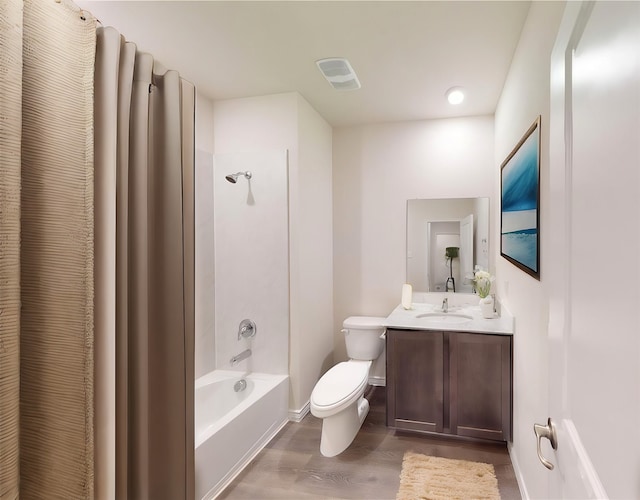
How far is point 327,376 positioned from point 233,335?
0.87 metres

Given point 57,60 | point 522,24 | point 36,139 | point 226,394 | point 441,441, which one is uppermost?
point 522,24

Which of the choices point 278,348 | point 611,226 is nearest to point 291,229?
point 278,348

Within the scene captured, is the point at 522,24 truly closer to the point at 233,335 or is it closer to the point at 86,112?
the point at 86,112

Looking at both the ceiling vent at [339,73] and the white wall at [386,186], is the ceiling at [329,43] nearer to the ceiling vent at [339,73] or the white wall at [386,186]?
the ceiling vent at [339,73]

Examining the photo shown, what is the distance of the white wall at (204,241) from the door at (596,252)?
8.65 ft

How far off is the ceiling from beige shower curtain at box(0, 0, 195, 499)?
3.58ft

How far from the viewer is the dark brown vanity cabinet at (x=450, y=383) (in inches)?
104

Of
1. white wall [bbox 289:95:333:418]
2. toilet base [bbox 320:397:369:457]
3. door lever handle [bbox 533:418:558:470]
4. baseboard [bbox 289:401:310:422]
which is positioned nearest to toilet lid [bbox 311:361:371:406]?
toilet base [bbox 320:397:369:457]

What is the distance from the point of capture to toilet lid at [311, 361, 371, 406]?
2.59m

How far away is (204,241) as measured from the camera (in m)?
3.18

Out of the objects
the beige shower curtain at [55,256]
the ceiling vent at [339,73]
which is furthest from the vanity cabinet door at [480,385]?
the beige shower curtain at [55,256]

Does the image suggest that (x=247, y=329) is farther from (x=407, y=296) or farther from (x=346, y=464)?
(x=407, y=296)

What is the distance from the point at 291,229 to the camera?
10.3 ft

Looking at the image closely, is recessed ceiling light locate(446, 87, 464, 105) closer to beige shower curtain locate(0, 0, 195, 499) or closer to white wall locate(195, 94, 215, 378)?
white wall locate(195, 94, 215, 378)
